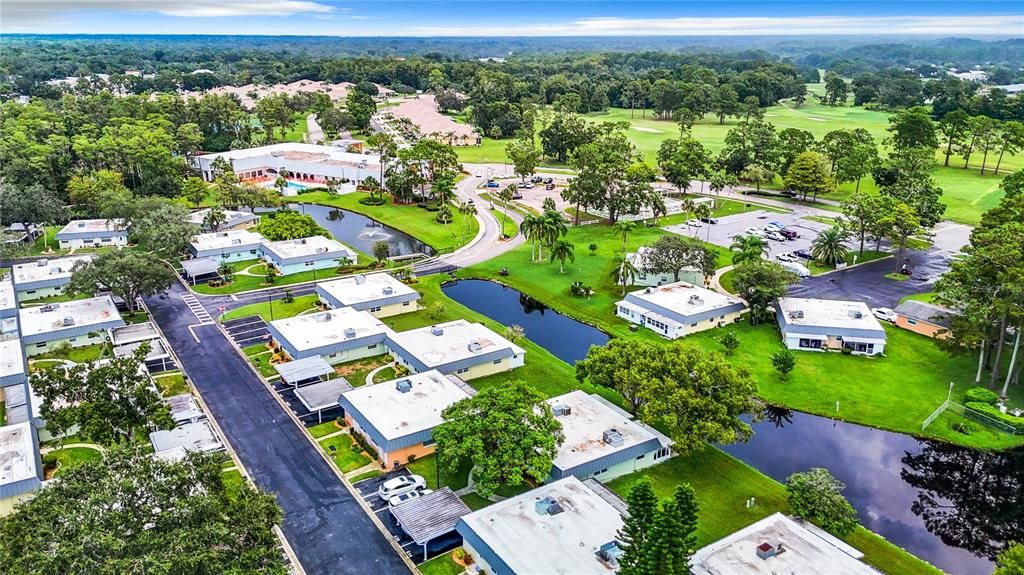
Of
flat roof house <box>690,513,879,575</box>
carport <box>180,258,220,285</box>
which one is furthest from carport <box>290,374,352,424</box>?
carport <box>180,258,220,285</box>

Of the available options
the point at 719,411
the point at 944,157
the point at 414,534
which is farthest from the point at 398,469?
the point at 944,157

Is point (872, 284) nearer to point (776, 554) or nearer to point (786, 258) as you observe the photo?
point (786, 258)

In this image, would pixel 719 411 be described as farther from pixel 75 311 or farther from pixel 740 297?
pixel 75 311

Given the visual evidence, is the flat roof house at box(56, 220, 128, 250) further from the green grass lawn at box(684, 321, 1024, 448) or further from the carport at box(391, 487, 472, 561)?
the green grass lawn at box(684, 321, 1024, 448)

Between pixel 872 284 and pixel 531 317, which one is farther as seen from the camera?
pixel 872 284

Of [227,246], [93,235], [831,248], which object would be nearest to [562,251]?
[831,248]
